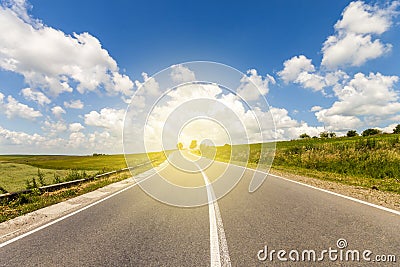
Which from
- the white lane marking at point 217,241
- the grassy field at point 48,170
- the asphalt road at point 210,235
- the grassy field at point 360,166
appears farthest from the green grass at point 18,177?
the grassy field at point 360,166

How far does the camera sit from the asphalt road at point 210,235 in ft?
12.4

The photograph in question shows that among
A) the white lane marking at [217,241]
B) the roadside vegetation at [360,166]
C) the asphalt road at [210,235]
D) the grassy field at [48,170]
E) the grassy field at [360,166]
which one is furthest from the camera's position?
the grassy field at [48,170]

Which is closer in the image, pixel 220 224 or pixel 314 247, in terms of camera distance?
pixel 314 247

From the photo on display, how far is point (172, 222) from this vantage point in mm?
5695

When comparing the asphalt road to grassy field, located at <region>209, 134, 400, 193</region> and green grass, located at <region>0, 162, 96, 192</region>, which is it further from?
green grass, located at <region>0, 162, 96, 192</region>

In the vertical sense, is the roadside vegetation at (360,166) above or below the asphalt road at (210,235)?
above

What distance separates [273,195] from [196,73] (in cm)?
491

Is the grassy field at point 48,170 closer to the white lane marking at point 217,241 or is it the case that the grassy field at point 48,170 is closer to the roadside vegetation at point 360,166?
the white lane marking at point 217,241

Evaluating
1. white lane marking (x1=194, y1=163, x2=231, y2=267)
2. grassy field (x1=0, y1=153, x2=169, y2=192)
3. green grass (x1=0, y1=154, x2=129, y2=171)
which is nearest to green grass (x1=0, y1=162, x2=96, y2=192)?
grassy field (x1=0, y1=153, x2=169, y2=192)

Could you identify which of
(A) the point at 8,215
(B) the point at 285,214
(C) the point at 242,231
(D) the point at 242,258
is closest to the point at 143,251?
(D) the point at 242,258

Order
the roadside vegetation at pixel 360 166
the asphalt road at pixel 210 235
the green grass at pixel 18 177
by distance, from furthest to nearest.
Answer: the green grass at pixel 18 177 → the roadside vegetation at pixel 360 166 → the asphalt road at pixel 210 235

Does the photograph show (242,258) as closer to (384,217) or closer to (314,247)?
(314,247)

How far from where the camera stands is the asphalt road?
3.78 m

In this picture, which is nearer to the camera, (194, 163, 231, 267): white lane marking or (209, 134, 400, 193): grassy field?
(194, 163, 231, 267): white lane marking
